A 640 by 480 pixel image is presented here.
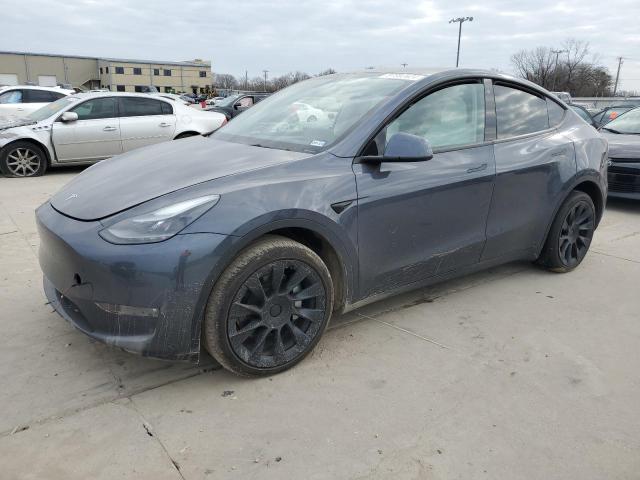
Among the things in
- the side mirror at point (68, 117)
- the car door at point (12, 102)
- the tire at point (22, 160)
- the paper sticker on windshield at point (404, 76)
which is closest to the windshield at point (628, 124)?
the paper sticker on windshield at point (404, 76)

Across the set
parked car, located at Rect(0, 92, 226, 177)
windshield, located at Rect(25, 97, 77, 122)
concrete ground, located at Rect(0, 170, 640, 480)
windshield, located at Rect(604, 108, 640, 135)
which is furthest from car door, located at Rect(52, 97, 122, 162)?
windshield, located at Rect(604, 108, 640, 135)

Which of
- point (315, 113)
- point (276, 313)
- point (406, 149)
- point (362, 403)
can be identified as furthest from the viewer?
point (315, 113)

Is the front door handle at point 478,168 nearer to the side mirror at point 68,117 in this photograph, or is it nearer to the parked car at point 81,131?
the parked car at point 81,131

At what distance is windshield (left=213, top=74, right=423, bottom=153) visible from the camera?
10.2 ft

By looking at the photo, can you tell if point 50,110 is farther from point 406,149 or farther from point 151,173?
point 406,149

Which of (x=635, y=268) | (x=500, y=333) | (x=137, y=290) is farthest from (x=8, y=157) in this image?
(x=635, y=268)

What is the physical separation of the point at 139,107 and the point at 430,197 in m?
7.93

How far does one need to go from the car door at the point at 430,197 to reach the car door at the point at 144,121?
7.29m

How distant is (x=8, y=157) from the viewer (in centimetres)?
869

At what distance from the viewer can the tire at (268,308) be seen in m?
2.49

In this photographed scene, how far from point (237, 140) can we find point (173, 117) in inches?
281

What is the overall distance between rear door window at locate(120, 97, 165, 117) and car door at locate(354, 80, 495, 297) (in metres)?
7.53

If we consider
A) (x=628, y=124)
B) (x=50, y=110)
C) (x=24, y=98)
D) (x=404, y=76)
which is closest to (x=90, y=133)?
(x=50, y=110)

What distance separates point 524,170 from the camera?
3734mm
